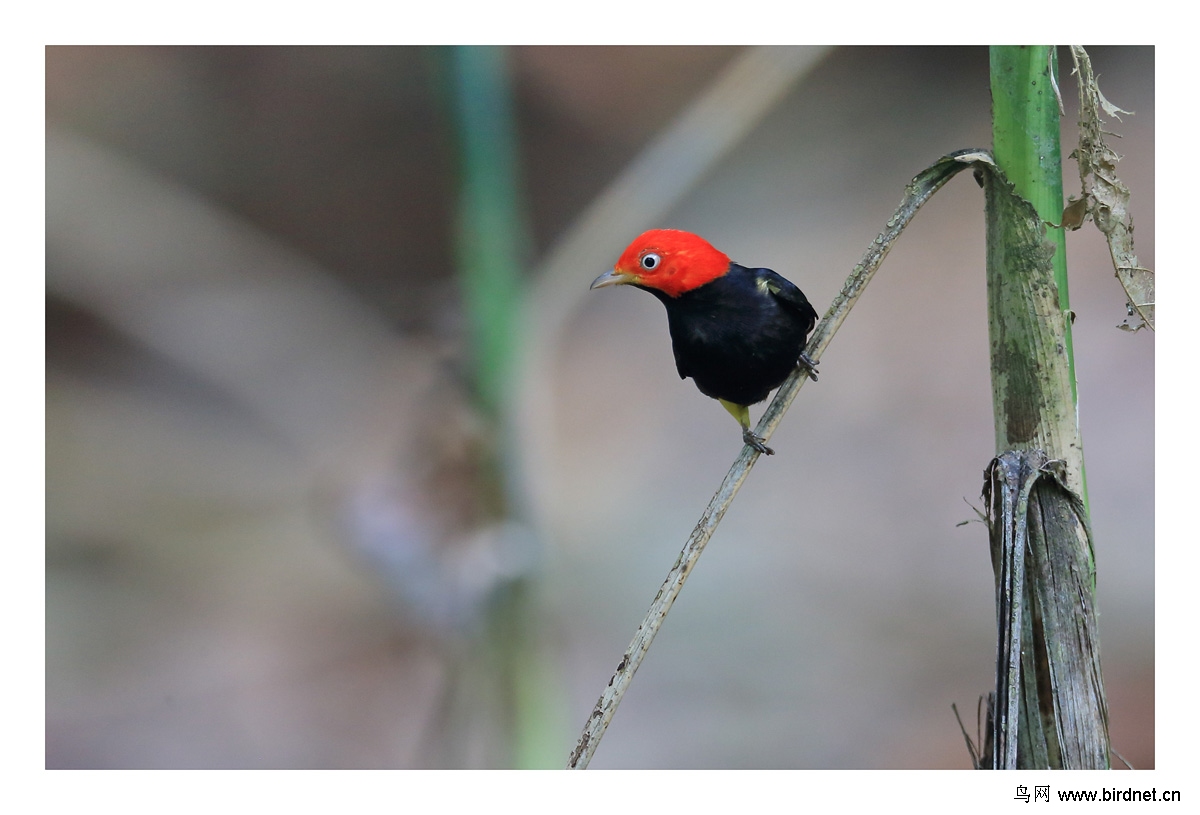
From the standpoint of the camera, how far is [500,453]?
1.72 meters

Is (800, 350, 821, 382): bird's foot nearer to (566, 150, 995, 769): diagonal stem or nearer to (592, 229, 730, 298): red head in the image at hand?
(566, 150, 995, 769): diagonal stem

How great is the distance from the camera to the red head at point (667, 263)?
3.60ft

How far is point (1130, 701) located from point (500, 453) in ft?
3.94

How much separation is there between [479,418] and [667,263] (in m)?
0.72

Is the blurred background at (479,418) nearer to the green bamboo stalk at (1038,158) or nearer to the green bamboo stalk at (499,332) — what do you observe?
the green bamboo stalk at (499,332)

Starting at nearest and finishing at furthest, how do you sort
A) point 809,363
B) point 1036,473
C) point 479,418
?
point 1036,473
point 809,363
point 479,418

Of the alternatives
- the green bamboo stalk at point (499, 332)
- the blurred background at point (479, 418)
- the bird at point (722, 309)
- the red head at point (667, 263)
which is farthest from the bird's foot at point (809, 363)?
the green bamboo stalk at point (499, 332)

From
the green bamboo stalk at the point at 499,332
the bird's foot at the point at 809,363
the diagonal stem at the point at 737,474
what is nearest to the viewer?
the diagonal stem at the point at 737,474

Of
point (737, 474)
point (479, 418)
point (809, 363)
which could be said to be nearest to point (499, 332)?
point (479, 418)

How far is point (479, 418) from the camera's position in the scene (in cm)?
172

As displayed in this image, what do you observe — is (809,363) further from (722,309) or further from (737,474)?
(737,474)

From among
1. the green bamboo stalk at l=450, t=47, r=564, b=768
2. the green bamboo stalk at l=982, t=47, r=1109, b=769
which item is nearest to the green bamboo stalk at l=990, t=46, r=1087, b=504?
the green bamboo stalk at l=982, t=47, r=1109, b=769
